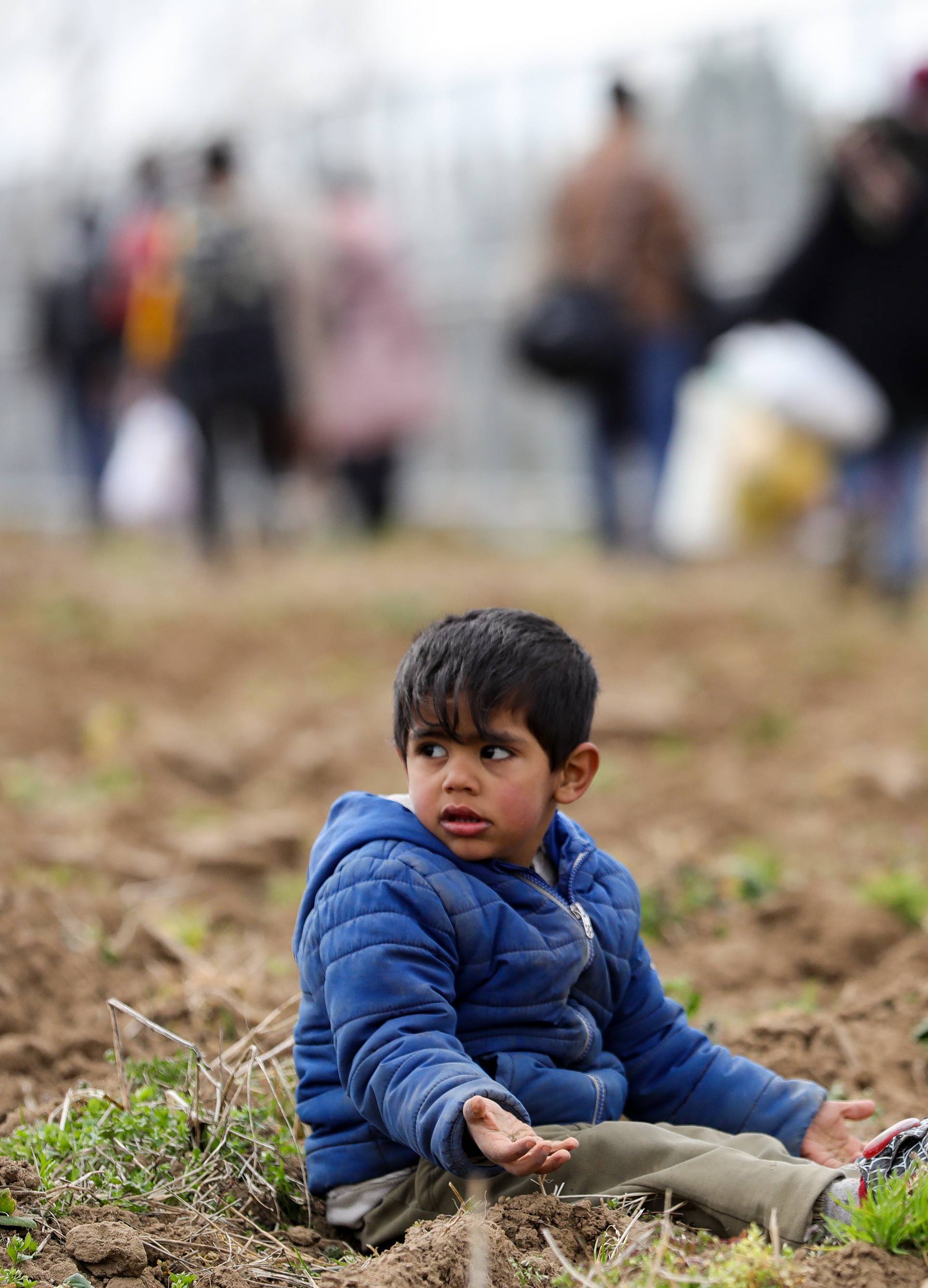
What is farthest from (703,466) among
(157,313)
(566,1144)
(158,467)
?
(566,1144)

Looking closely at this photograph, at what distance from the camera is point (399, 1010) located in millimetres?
2414

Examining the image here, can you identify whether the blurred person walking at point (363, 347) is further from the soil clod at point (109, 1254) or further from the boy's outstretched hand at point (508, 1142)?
the boy's outstretched hand at point (508, 1142)

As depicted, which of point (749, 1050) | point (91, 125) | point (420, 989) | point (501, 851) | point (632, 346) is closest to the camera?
point (420, 989)

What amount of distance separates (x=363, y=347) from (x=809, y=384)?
3.20 metres

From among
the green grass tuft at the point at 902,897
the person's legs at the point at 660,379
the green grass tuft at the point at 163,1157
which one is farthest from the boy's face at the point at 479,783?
the person's legs at the point at 660,379

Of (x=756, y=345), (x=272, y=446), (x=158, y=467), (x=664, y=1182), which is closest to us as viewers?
(x=664, y=1182)

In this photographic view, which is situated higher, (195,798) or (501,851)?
(501,851)

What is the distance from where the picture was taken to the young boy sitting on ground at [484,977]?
A: 2432mm

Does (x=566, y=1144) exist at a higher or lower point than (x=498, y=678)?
lower

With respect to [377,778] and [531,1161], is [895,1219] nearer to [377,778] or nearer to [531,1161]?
[531,1161]

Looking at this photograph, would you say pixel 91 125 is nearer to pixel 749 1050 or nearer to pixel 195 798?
pixel 195 798

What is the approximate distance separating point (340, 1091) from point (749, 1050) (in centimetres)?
101

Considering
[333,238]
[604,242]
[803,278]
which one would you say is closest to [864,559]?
[803,278]

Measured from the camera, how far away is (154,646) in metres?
8.29
